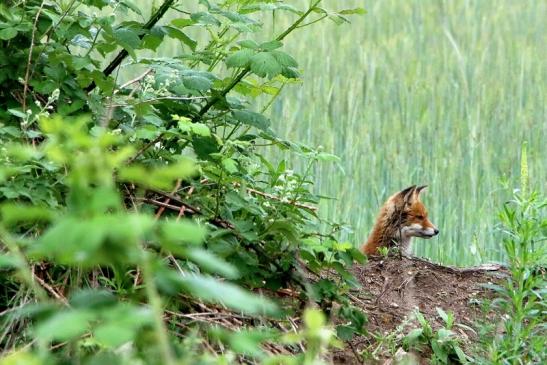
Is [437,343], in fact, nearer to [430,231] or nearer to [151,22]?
[151,22]

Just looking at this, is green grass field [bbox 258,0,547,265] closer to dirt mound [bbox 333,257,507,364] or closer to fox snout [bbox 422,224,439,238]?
fox snout [bbox 422,224,439,238]

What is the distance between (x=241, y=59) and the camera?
3.19 meters

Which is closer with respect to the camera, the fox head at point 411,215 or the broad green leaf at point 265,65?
the broad green leaf at point 265,65

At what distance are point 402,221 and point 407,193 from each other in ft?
0.70

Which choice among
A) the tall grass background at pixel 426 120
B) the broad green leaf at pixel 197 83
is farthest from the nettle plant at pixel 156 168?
the tall grass background at pixel 426 120

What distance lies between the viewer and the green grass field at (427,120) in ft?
18.2

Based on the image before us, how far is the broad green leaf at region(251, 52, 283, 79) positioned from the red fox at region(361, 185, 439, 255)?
7.68 ft

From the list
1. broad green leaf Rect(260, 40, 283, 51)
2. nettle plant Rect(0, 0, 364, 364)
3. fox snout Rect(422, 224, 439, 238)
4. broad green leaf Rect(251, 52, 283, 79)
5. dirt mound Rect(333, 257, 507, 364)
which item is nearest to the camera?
nettle plant Rect(0, 0, 364, 364)

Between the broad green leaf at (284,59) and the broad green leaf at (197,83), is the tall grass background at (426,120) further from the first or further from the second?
the broad green leaf at (197,83)

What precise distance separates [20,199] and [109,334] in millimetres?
1530

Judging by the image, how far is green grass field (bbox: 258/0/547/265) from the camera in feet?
18.2

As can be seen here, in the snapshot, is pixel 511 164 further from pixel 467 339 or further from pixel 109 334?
pixel 109 334

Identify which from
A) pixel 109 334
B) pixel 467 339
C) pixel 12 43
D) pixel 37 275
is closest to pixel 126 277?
pixel 37 275

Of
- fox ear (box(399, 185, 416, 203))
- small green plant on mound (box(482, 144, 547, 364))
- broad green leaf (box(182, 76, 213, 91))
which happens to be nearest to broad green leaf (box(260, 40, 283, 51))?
broad green leaf (box(182, 76, 213, 91))
